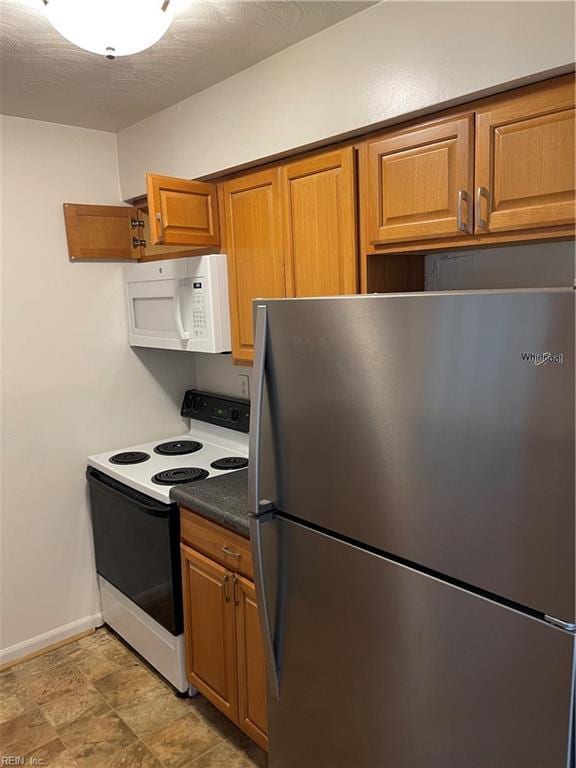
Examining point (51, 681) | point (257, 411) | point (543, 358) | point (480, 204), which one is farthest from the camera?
point (51, 681)

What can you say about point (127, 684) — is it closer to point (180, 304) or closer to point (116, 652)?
point (116, 652)

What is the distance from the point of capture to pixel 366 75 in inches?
65.0

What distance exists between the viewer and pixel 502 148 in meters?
1.42

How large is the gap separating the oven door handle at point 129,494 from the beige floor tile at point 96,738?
0.84m

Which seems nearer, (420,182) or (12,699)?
(420,182)

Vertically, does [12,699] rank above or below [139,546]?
below

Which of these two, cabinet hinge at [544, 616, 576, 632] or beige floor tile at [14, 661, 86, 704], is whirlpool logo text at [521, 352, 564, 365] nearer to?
cabinet hinge at [544, 616, 576, 632]

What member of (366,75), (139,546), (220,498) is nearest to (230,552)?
(220,498)

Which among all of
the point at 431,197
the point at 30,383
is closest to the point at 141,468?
the point at 30,383

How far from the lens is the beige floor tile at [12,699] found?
2396mm

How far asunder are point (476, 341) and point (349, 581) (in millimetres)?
697

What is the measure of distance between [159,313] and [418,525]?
1818 mm

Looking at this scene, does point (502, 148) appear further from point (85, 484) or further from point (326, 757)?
point (85, 484)

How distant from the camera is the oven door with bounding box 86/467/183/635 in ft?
7.58
